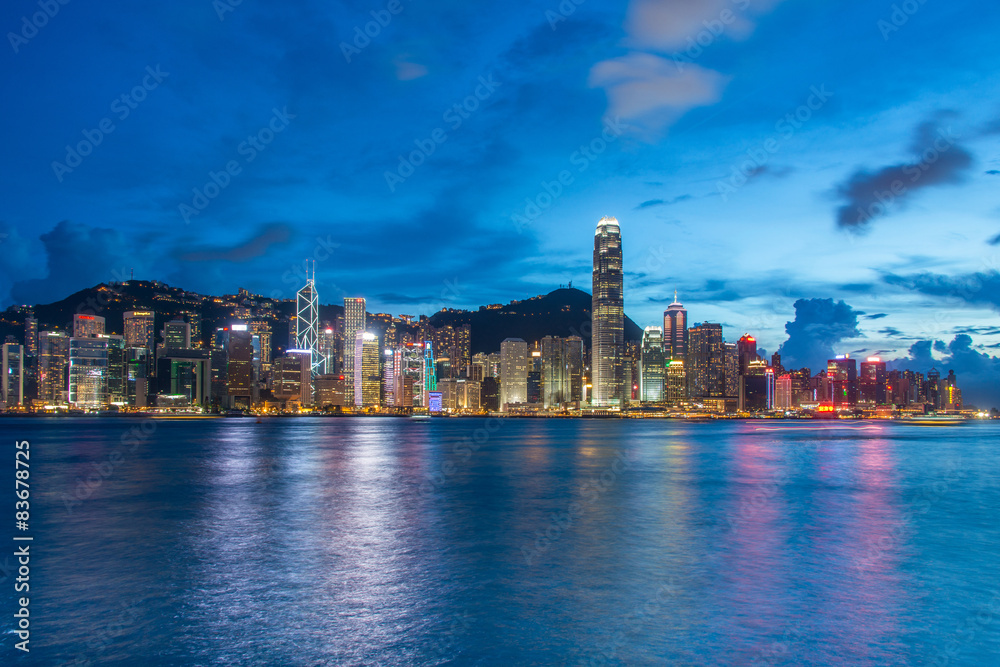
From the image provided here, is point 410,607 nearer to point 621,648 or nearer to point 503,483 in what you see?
point 621,648

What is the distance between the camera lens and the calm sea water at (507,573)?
49.8 feet

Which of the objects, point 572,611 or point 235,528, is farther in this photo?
point 235,528

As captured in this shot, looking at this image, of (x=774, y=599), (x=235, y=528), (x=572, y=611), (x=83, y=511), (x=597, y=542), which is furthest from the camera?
(x=83, y=511)

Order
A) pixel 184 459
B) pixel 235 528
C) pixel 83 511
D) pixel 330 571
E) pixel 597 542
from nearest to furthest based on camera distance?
pixel 330 571 → pixel 597 542 → pixel 235 528 → pixel 83 511 → pixel 184 459

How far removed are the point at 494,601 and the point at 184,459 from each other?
2369 inches

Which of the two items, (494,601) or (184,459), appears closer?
(494,601)

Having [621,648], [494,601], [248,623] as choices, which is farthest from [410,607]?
[621,648]

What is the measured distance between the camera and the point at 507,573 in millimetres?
21828

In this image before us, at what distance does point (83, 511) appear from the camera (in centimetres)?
3425

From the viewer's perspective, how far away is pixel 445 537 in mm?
28188

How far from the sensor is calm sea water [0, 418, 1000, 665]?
15.2 meters

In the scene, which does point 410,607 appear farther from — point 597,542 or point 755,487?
point 755,487

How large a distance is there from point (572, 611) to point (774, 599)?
19.4 feet

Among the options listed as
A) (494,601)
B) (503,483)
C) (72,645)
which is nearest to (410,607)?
(494,601)
